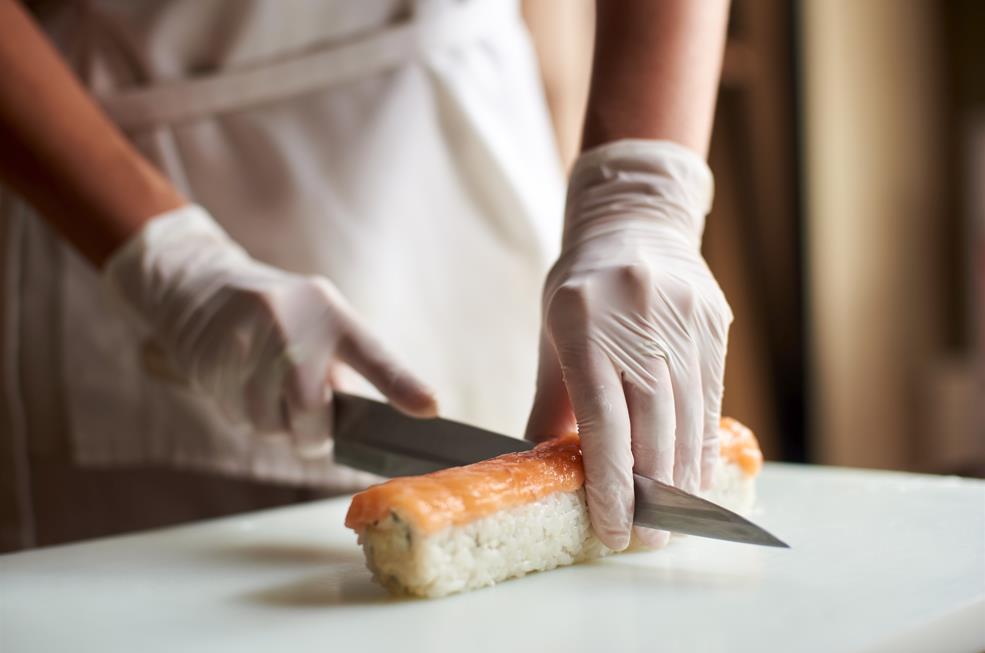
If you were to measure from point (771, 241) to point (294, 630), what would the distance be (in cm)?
321

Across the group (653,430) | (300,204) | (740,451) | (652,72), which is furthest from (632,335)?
(300,204)

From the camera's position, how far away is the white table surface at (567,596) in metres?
0.76

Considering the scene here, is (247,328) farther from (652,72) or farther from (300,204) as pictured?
(652,72)

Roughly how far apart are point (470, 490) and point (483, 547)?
56 mm

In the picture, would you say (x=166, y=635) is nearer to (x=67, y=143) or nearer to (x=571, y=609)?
(x=571, y=609)

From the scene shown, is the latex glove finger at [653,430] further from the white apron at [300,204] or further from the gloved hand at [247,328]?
the white apron at [300,204]

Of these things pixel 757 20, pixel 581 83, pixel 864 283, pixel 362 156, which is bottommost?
pixel 864 283

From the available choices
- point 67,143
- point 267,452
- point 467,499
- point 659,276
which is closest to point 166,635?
point 467,499

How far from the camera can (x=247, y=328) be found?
1317 mm

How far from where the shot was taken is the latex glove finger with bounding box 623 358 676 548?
971 mm

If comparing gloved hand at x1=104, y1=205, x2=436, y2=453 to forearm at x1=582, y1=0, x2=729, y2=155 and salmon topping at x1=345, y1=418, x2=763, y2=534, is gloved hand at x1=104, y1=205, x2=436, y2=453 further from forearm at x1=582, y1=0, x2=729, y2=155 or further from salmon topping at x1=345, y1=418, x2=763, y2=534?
forearm at x1=582, y1=0, x2=729, y2=155

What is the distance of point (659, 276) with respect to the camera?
1.04m

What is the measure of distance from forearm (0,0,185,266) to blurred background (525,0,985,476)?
8.26ft

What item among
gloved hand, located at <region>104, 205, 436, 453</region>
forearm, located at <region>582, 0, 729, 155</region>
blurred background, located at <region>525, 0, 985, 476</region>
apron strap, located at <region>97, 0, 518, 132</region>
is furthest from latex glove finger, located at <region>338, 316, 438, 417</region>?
blurred background, located at <region>525, 0, 985, 476</region>
